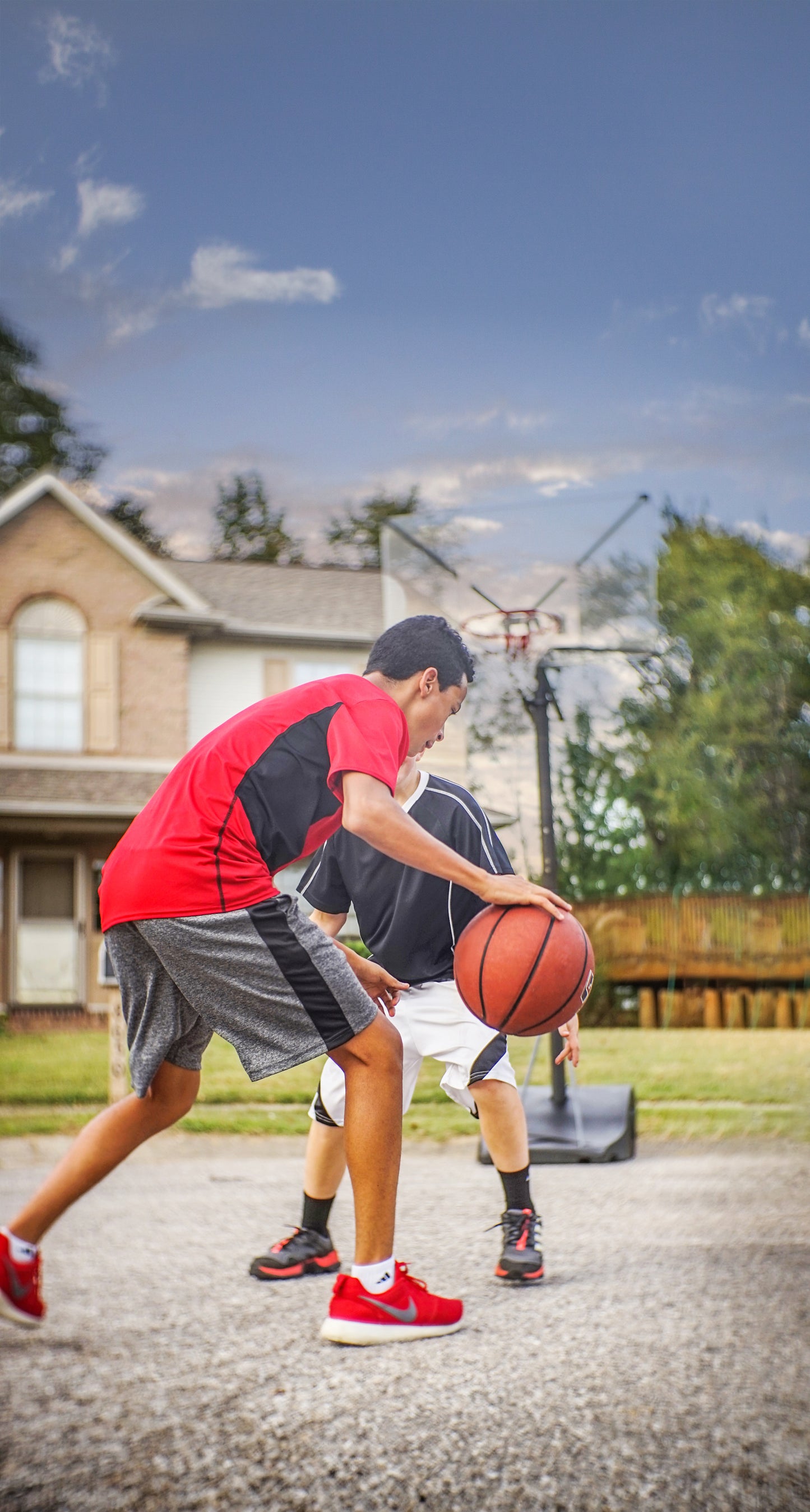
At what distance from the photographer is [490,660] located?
397 centimetres

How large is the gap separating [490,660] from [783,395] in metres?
1.26

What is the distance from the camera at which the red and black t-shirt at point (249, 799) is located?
74.5 inches

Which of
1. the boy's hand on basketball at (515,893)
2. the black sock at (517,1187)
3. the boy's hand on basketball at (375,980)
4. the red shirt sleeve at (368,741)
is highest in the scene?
the red shirt sleeve at (368,741)

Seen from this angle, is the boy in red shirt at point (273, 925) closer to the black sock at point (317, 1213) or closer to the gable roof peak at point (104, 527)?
the black sock at point (317, 1213)

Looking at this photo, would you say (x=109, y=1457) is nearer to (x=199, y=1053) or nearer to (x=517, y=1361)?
(x=199, y=1053)

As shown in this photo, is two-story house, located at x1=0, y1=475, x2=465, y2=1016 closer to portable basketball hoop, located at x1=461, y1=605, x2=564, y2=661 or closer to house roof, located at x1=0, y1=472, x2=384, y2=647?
house roof, located at x1=0, y1=472, x2=384, y2=647

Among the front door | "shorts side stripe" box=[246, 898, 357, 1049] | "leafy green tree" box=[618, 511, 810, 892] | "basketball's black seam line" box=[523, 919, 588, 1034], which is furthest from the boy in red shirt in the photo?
the front door

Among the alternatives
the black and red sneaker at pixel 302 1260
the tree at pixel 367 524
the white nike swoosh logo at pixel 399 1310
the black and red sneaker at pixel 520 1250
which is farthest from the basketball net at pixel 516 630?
the white nike swoosh logo at pixel 399 1310

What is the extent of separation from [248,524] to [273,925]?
321 centimetres

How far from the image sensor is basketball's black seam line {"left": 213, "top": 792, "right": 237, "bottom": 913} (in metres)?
1.89

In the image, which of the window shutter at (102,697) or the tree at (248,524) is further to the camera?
the window shutter at (102,697)

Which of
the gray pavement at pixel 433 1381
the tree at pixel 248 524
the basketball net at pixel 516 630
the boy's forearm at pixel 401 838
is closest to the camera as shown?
the gray pavement at pixel 433 1381

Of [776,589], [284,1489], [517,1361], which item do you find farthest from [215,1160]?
[776,589]

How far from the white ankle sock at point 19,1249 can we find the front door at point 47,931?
7.06 metres
